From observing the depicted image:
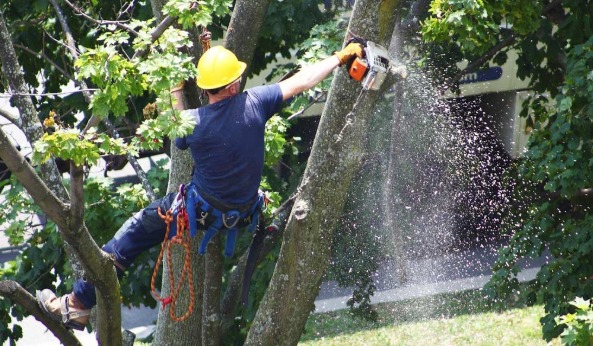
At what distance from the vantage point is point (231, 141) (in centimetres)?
431

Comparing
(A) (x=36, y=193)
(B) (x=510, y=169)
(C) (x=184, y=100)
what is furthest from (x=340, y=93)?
(B) (x=510, y=169)

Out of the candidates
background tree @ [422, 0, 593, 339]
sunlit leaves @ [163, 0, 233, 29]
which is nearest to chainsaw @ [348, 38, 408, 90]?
sunlit leaves @ [163, 0, 233, 29]

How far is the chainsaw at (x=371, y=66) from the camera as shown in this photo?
159 inches

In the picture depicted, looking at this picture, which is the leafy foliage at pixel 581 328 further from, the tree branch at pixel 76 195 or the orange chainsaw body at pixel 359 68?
the tree branch at pixel 76 195

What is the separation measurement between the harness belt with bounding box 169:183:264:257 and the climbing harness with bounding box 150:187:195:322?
0.02 m

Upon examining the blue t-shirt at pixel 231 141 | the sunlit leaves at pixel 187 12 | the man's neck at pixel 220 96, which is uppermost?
the sunlit leaves at pixel 187 12

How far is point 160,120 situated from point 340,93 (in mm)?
941

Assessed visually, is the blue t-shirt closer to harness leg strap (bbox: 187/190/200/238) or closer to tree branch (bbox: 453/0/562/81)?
harness leg strap (bbox: 187/190/200/238)

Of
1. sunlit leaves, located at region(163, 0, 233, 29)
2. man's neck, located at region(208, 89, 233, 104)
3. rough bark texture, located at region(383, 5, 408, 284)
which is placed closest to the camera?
sunlit leaves, located at region(163, 0, 233, 29)

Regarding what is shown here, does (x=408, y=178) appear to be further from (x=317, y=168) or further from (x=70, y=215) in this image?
(x=70, y=215)

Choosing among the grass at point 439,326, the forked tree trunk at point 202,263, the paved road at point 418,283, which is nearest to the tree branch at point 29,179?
the forked tree trunk at point 202,263

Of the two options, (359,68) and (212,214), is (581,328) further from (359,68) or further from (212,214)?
(212,214)

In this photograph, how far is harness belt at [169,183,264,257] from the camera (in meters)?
4.48

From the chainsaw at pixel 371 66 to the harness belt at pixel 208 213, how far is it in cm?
90
